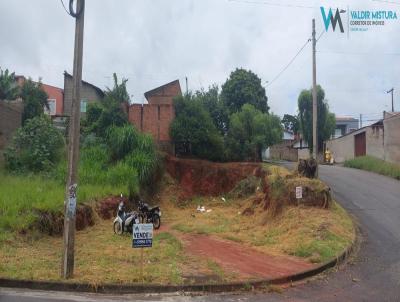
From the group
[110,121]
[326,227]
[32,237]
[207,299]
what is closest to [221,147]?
[110,121]

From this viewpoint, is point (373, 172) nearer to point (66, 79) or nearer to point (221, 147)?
point (221, 147)

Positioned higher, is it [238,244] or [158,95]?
[158,95]

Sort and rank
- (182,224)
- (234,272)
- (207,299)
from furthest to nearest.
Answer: (182,224) < (234,272) < (207,299)

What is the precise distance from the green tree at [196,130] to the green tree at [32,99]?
11.9 metres

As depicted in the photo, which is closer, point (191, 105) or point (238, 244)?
point (238, 244)

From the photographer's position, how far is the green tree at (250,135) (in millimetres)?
30234

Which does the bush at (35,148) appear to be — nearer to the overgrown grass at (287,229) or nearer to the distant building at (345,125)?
the overgrown grass at (287,229)

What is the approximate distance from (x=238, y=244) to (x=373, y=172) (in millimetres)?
19526

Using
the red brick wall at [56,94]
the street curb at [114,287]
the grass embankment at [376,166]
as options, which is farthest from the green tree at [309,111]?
the street curb at [114,287]

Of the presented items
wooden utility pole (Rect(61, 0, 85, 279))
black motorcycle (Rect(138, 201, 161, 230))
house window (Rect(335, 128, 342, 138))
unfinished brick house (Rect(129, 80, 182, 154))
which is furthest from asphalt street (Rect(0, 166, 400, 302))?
house window (Rect(335, 128, 342, 138))

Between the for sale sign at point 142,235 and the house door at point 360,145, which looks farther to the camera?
the house door at point 360,145

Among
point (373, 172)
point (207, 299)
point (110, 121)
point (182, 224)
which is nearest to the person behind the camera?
point (207, 299)

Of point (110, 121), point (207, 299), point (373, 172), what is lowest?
point (207, 299)

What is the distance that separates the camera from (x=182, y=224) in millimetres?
18859
